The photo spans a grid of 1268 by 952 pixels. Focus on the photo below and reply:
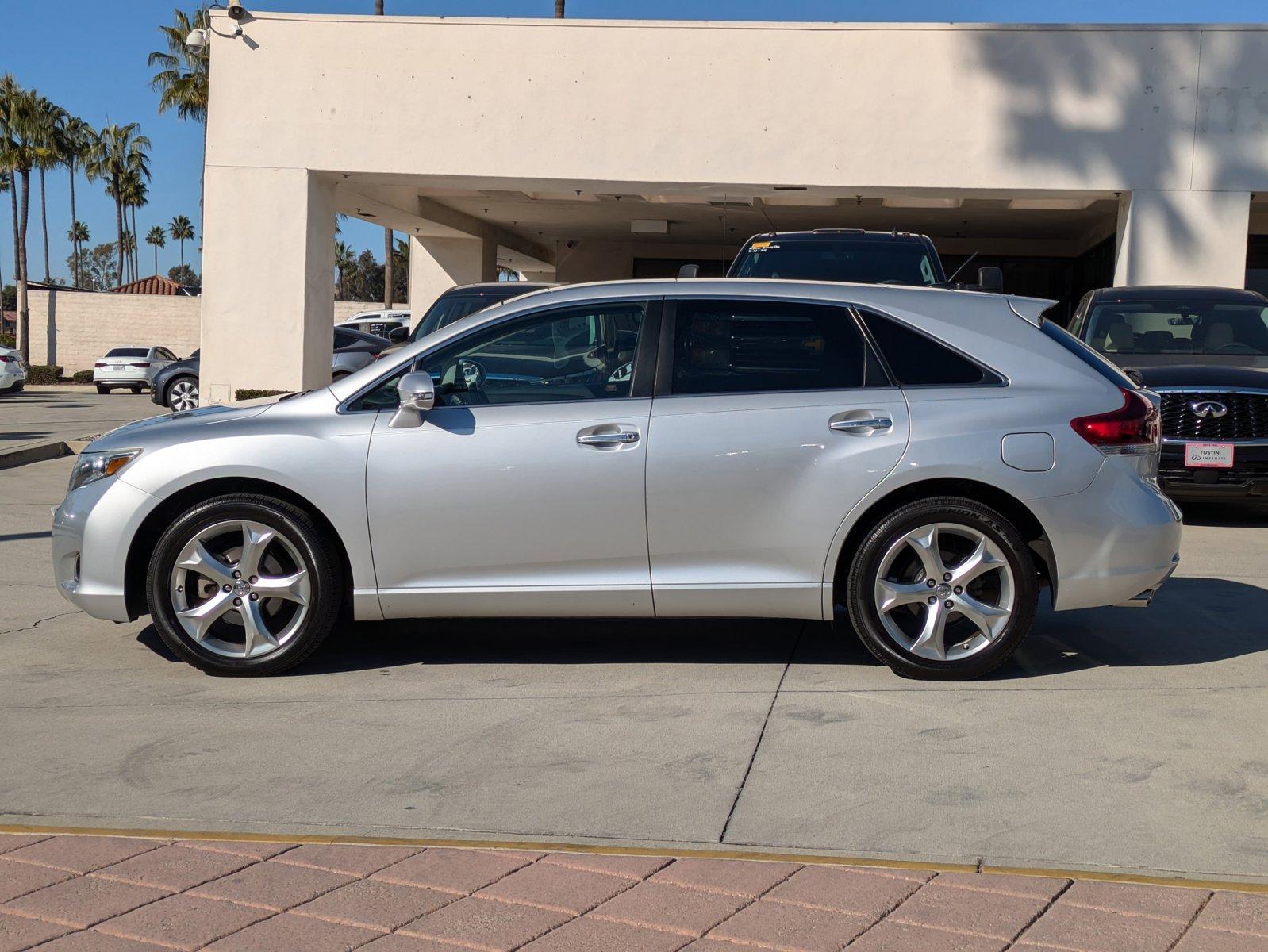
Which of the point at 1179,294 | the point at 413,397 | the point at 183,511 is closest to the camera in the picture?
the point at 413,397

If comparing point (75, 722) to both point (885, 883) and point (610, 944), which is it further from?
point (885, 883)

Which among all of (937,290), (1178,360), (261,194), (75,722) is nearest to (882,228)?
(261,194)

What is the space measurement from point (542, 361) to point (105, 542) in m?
1.98

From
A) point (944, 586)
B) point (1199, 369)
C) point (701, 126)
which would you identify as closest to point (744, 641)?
point (944, 586)

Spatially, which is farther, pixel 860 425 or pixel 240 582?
pixel 240 582

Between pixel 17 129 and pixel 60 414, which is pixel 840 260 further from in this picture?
pixel 17 129

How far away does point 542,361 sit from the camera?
19.0 ft

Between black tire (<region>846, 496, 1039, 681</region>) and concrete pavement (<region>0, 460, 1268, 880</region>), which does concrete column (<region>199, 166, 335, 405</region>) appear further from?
black tire (<region>846, 496, 1039, 681</region>)

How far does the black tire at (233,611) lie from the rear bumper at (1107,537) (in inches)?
114

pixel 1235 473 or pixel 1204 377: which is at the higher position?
pixel 1204 377

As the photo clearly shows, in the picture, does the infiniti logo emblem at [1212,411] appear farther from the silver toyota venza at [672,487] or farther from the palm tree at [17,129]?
the palm tree at [17,129]

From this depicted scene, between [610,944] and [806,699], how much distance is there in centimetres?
233

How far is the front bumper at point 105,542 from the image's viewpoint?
5.76 metres

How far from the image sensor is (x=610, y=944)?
3.22 m
